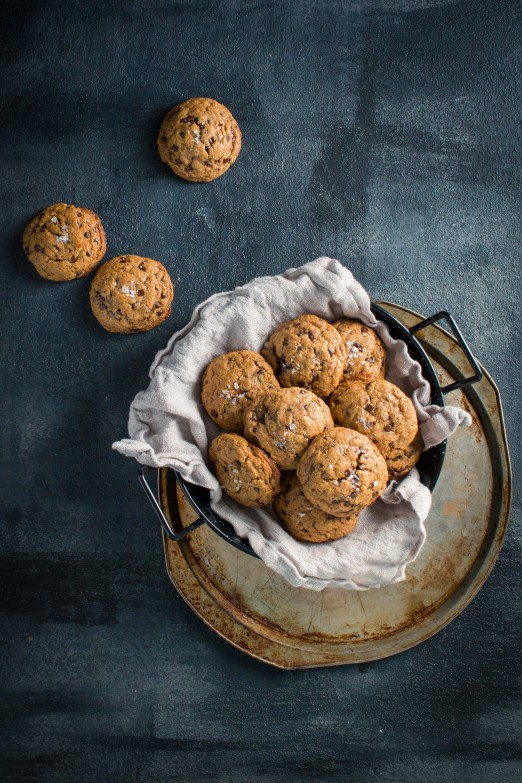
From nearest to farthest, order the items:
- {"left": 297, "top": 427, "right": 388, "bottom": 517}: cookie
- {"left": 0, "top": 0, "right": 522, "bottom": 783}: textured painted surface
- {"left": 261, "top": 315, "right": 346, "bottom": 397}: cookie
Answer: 1. {"left": 297, "top": 427, "right": 388, "bottom": 517}: cookie
2. {"left": 261, "top": 315, "right": 346, "bottom": 397}: cookie
3. {"left": 0, "top": 0, "right": 522, "bottom": 783}: textured painted surface

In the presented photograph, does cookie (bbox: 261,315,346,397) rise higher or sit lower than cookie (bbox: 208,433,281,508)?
higher

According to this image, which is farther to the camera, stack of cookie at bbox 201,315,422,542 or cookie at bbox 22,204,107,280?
cookie at bbox 22,204,107,280

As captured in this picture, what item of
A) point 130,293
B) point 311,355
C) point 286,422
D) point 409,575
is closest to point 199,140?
point 130,293

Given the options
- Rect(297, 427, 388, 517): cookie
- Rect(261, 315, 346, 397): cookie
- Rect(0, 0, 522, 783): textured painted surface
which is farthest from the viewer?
Rect(0, 0, 522, 783): textured painted surface

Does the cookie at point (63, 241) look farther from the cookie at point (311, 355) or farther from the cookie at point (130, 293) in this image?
the cookie at point (311, 355)

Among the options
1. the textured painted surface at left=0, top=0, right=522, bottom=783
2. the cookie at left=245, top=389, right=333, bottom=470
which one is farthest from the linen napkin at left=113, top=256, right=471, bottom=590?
the textured painted surface at left=0, top=0, right=522, bottom=783

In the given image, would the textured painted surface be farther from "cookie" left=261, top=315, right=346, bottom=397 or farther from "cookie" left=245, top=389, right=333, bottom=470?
"cookie" left=245, top=389, right=333, bottom=470

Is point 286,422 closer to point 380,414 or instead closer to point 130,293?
point 380,414

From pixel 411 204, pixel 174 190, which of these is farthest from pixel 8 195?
pixel 411 204
